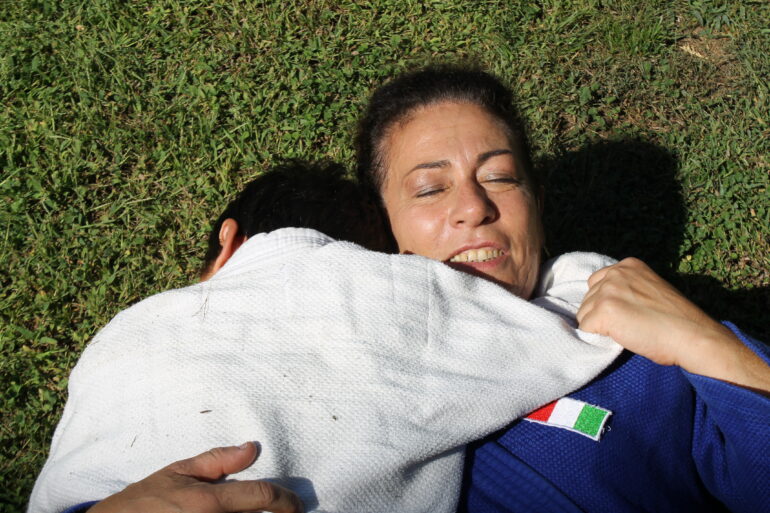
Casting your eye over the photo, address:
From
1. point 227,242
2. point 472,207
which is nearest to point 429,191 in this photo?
point 472,207

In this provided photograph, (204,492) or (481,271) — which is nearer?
(204,492)

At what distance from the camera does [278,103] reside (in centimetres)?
409

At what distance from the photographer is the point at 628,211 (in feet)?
12.8

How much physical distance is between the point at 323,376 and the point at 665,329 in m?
1.13

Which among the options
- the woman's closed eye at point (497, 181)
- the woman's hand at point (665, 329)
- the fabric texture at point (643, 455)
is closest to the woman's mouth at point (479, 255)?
the woman's closed eye at point (497, 181)

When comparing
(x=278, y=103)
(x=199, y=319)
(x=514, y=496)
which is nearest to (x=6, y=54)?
(x=278, y=103)

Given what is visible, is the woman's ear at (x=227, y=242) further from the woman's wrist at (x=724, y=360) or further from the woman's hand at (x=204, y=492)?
the woman's wrist at (x=724, y=360)

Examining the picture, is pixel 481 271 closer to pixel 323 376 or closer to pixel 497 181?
pixel 497 181

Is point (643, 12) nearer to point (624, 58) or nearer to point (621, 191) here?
point (624, 58)

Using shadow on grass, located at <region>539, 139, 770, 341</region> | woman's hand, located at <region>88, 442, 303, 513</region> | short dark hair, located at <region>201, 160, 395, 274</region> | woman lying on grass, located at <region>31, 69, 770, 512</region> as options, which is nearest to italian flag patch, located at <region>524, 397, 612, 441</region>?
woman lying on grass, located at <region>31, 69, 770, 512</region>

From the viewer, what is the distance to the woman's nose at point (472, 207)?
252 cm

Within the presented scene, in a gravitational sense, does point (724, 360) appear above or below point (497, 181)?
below

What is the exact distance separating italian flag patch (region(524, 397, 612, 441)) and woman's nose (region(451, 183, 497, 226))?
72cm

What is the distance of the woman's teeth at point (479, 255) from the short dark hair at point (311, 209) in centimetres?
38
